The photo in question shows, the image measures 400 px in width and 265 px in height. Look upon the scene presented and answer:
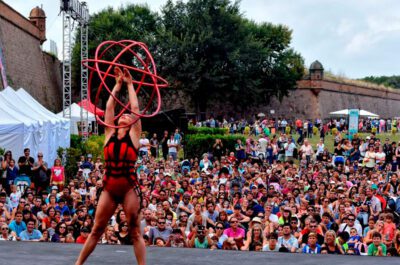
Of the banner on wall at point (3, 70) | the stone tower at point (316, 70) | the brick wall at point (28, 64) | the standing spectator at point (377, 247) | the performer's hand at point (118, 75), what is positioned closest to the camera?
the performer's hand at point (118, 75)

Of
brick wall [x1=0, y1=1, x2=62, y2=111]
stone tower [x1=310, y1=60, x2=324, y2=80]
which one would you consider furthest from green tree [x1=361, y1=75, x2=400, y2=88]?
brick wall [x1=0, y1=1, x2=62, y2=111]

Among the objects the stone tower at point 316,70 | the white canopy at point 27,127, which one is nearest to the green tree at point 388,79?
the stone tower at point 316,70

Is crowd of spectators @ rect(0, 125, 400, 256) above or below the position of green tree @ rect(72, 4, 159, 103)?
below

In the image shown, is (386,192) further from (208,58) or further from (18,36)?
(208,58)

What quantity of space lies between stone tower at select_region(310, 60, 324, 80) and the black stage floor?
4914 centimetres

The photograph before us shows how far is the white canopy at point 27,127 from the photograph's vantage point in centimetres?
1694

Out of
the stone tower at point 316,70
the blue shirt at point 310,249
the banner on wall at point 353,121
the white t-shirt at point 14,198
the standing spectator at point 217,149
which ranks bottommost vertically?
the blue shirt at point 310,249

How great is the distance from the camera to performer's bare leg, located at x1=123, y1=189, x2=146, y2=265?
5812mm

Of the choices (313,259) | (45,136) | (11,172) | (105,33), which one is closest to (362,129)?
(105,33)

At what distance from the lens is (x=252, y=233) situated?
33.7ft

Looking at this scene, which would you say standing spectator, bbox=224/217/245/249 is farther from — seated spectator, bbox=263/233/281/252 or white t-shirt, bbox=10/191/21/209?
white t-shirt, bbox=10/191/21/209

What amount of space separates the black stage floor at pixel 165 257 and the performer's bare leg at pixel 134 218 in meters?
1.42

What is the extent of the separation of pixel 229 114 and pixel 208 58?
23.9 feet

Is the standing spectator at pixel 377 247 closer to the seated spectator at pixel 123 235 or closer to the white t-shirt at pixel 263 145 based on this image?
the seated spectator at pixel 123 235
